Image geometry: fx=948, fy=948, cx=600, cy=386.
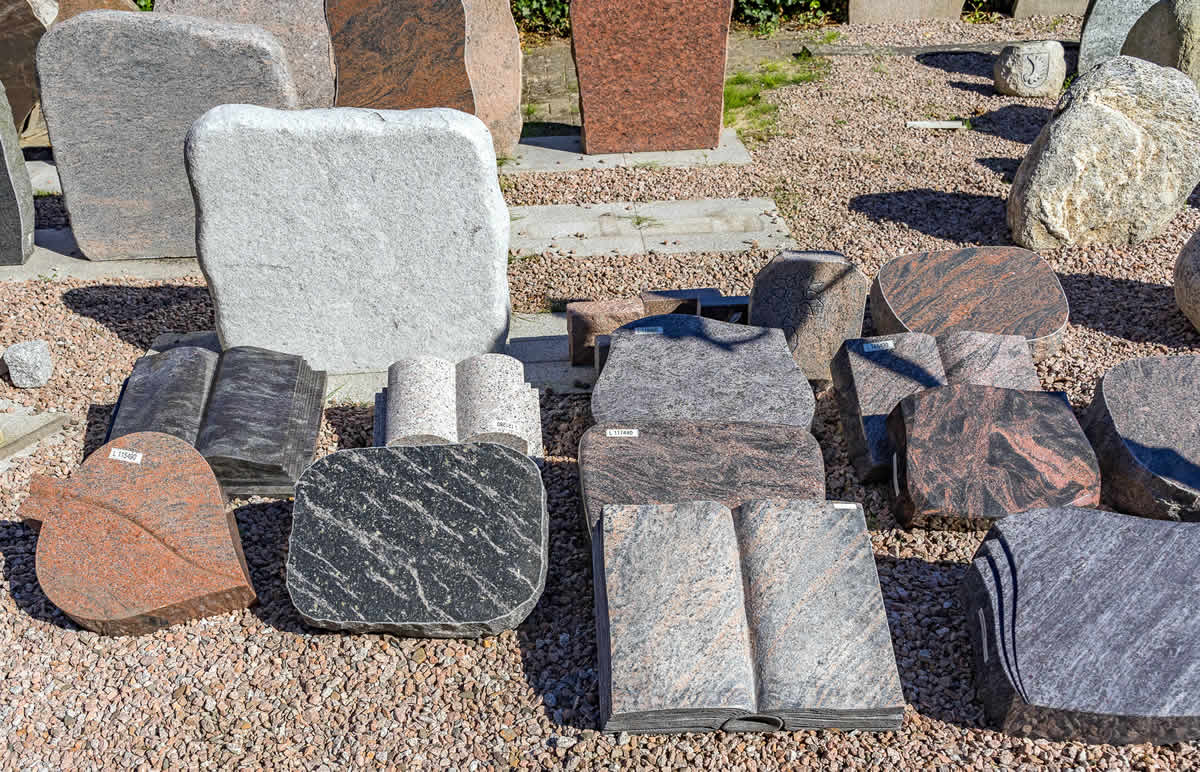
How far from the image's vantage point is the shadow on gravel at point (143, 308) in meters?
6.02

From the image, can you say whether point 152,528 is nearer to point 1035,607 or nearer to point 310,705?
point 310,705

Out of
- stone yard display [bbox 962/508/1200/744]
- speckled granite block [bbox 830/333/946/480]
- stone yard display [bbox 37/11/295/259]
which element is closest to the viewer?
stone yard display [bbox 962/508/1200/744]

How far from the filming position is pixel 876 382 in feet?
15.9

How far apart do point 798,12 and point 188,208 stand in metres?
7.80

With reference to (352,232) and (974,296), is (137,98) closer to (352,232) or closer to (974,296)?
(352,232)

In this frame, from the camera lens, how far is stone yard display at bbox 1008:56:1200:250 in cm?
634

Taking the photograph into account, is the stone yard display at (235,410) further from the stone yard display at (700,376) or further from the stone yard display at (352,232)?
the stone yard display at (700,376)

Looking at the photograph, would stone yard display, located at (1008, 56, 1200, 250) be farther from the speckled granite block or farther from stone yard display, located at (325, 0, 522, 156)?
stone yard display, located at (325, 0, 522, 156)

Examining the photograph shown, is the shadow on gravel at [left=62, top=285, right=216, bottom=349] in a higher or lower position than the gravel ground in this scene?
lower

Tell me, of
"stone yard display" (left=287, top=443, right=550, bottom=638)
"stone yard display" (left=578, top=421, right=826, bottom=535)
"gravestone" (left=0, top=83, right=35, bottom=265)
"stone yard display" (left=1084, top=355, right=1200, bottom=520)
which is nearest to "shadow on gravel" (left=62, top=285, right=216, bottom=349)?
"gravestone" (left=0, top=83, right=35, bottom=265)

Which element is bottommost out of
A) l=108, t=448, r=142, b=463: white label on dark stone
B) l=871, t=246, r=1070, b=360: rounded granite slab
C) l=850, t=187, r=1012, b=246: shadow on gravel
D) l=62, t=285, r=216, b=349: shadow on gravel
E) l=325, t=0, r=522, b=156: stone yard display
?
l=62, t=285, r=216, b=349: shadow on gravel

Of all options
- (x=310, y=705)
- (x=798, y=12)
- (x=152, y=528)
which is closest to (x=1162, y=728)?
(x=310, y=705)

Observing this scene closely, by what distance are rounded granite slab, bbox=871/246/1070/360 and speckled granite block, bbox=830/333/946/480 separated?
0.43 m

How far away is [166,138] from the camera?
632 cm
